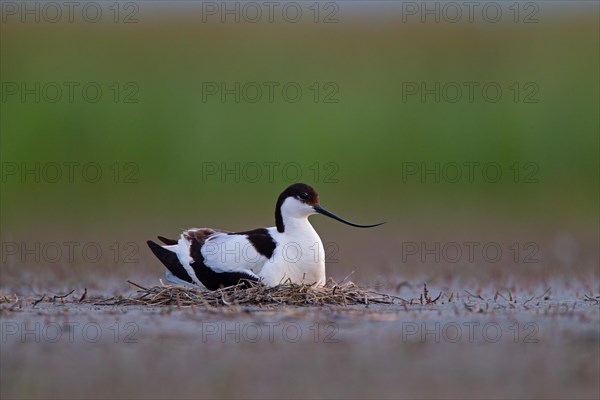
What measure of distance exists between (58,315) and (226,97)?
39.4 feet

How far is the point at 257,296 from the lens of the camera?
10398 mm

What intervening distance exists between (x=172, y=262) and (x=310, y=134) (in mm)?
9839

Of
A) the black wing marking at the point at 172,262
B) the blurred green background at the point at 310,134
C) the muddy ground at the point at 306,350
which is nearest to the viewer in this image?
the muddy ground at the point at 306,350

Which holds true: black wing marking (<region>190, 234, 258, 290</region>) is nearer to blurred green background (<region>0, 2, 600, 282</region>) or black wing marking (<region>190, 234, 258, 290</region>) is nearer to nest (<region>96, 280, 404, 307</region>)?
nest (<region>96, 280, 404, 307</region>)

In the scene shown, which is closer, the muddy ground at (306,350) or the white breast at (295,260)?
the muddy ground at (306,350)

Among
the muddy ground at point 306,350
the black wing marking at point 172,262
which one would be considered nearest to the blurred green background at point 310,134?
the black wing marking at point 172,262

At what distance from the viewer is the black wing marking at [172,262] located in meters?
11.4

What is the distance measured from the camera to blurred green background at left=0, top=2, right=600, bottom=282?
1950 centimetres

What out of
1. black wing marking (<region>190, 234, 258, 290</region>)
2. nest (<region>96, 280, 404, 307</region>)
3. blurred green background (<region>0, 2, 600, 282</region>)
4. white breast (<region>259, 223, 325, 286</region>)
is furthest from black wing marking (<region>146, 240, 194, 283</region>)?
blurred green background (<region>0, 2, 600, 282</region>)

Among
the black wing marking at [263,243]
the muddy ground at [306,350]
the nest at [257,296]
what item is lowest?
the muddy ground at [306,350]

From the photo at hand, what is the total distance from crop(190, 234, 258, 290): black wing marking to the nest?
7 cm

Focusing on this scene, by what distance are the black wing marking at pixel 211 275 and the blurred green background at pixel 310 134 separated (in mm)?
6482

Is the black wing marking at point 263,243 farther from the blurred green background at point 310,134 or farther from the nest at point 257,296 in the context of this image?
the blurred green background at point 310,134

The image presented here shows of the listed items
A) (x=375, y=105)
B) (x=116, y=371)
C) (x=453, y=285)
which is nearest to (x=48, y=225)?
(x=375, y=105)
